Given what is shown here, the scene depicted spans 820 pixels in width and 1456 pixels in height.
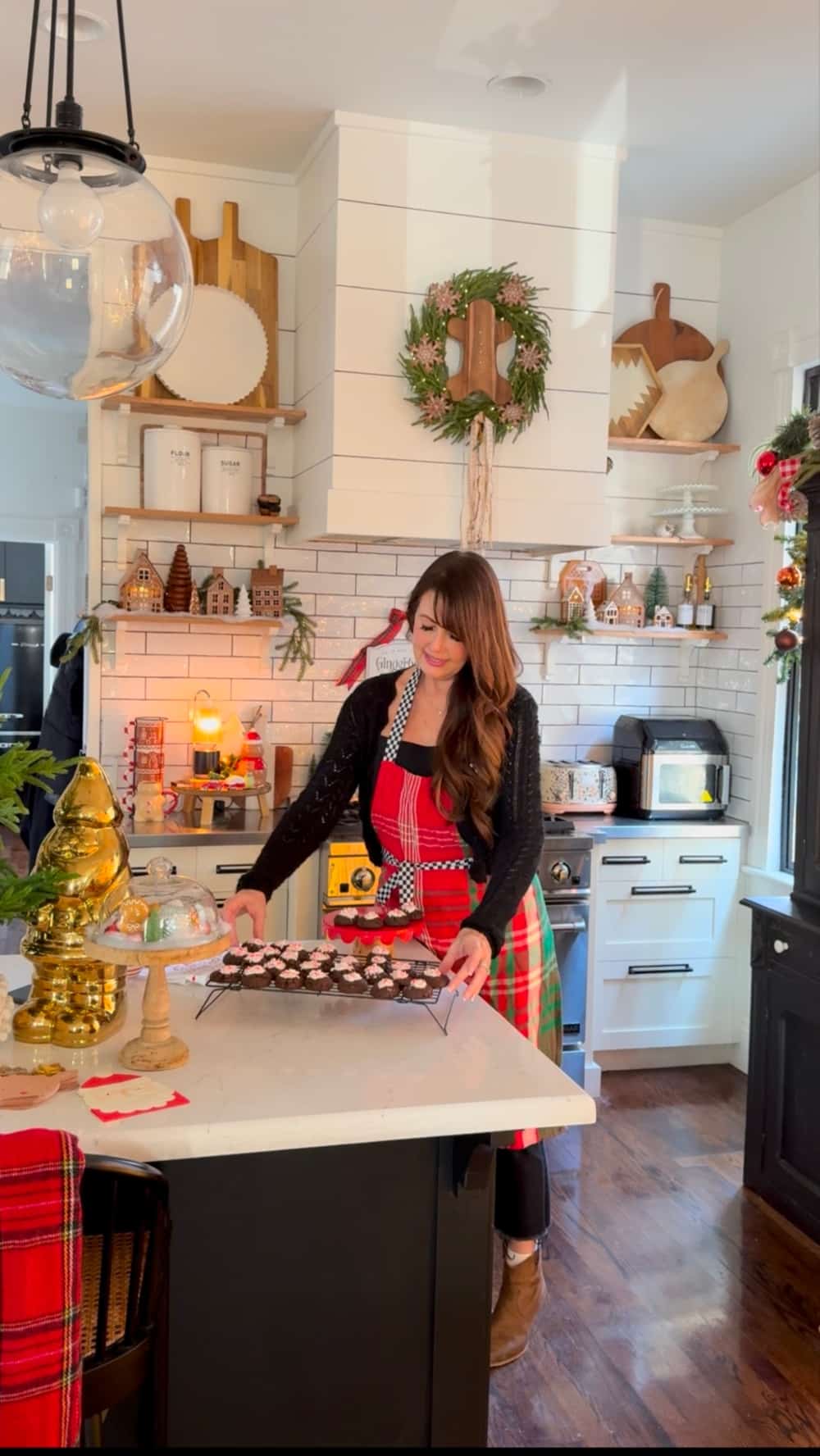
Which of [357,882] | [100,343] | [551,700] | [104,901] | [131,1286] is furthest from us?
[551,700]

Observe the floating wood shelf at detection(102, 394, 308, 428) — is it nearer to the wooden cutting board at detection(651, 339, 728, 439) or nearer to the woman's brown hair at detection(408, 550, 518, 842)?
the wooden cutting board at detection(651, 339, 728, 439)

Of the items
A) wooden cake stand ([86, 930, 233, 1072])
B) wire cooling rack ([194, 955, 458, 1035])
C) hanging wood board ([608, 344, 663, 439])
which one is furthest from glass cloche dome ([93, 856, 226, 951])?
hanging wood board ([608, 344, 663, 439])

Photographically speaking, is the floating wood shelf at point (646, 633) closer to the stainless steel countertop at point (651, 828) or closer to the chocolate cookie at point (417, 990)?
the stainless steel countertop at point (651, 828)

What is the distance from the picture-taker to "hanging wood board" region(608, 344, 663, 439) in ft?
15.3

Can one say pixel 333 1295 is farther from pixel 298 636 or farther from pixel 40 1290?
pixel 298 636

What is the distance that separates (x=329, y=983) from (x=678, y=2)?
2660 millimetres

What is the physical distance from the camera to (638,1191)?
3.46m

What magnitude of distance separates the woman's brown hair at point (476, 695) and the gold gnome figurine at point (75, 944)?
780 mm

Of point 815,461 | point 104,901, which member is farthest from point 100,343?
point 815,461

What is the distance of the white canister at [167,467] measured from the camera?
4.06 m

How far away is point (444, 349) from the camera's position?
3885mm

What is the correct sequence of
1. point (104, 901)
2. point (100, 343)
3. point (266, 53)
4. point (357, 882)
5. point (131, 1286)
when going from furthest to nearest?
point (357, 882) → point (266, 53) → point (104, 901) → point (100, 343) → point (131, 1286)

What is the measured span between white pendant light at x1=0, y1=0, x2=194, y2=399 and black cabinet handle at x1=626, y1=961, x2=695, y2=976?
10.8 feet

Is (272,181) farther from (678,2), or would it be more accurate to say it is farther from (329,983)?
(329,983)
